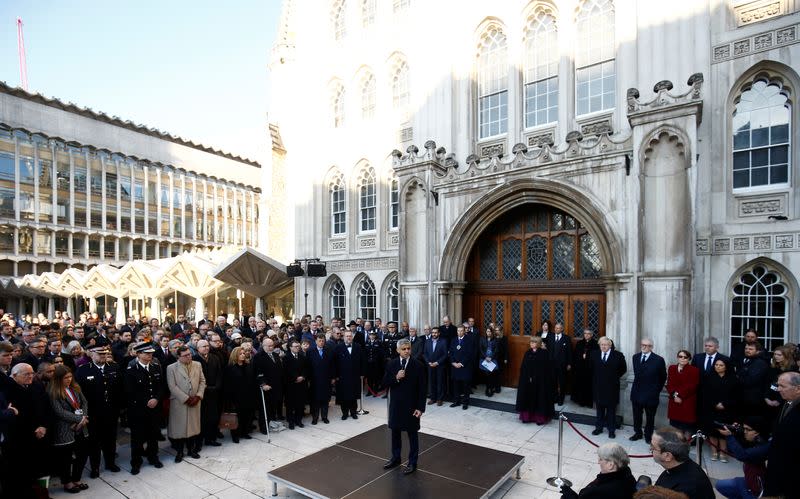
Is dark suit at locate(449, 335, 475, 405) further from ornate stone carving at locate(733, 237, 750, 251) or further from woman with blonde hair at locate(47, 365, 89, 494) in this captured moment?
woman with blonde hair at locate(47, 365, 89, 494)

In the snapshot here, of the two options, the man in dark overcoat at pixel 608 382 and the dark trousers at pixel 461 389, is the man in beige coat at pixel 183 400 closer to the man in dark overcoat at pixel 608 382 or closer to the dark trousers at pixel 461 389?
the dark trousers at pixel 461 389

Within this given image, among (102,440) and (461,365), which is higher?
(461,365)

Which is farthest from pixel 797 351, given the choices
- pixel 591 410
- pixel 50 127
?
pixel 50 127

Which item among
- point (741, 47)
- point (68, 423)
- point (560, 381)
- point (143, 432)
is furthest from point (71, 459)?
point (741, 47)

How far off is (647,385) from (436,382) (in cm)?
477

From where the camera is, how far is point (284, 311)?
886 inches

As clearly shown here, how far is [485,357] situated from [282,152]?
64.6 ft

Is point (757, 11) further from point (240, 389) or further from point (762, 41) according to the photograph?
point (240, 389)

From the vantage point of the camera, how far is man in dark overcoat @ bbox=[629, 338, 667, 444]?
750 cm

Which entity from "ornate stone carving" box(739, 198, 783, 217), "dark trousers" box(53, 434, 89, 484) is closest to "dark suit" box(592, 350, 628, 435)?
"ornate stone carving" box(739, 198, 783, 217)

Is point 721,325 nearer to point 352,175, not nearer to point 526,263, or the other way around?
point 526,263

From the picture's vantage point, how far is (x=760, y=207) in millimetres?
8734

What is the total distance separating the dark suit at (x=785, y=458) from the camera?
3.58 metres

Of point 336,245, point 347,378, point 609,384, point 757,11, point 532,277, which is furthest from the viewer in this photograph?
point 336,245
